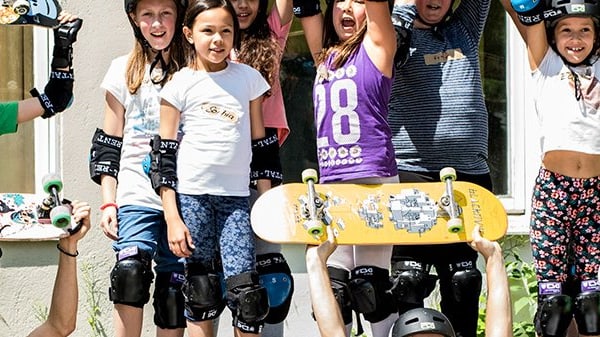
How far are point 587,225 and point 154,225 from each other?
5.97ft

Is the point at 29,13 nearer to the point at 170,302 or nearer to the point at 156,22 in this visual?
the point at 156,22

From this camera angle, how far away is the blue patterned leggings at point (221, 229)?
15.1ft

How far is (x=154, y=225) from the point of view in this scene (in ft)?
15.8

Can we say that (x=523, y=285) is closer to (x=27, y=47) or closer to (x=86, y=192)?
(x=86, y=192)

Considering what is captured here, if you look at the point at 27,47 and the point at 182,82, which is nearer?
the point at 182,82

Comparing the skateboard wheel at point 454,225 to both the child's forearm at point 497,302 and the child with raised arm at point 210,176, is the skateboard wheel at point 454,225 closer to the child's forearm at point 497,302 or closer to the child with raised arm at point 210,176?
the child's forearm at point 497,302

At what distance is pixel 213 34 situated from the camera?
468 centimetres

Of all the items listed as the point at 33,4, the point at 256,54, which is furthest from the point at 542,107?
the point at 33,4

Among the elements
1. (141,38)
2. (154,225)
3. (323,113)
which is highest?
(141,38)

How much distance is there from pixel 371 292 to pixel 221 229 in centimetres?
64

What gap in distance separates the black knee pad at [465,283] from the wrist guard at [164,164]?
124 centimetres

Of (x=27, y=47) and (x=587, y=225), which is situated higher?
(x=27, y=47)

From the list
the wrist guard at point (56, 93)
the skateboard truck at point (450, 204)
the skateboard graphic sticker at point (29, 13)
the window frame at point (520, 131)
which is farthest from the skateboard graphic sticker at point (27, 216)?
the window frame at point (520, 131)

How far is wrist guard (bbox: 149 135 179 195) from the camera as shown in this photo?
15.1 feet
